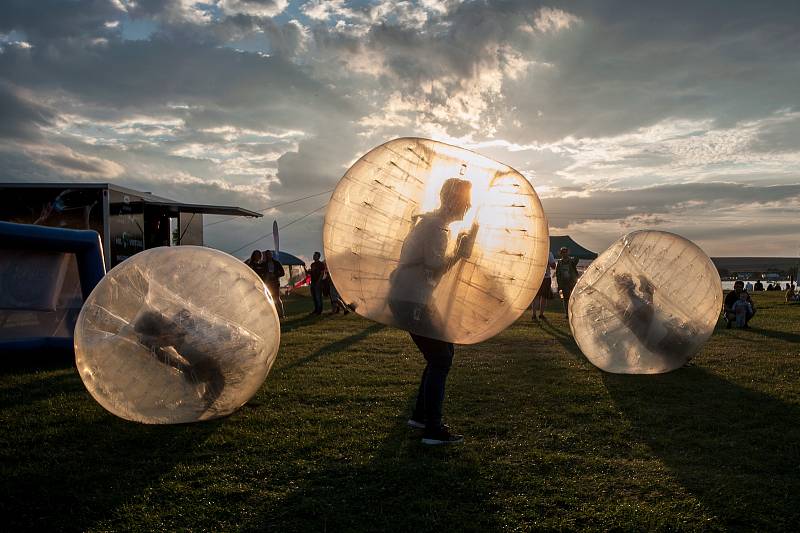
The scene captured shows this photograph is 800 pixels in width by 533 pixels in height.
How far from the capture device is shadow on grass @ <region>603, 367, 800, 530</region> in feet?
12.4

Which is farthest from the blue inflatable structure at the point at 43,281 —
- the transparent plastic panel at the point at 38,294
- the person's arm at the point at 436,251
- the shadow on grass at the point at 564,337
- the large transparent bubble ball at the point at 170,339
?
the shadow on grass at the point at 564,337

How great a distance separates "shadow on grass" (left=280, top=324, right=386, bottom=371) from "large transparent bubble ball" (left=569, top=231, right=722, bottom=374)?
407cm

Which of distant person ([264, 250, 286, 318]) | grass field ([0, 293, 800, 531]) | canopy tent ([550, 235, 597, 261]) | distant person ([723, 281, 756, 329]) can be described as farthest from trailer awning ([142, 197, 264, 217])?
canopy tent ([550, 235, 597, 261])

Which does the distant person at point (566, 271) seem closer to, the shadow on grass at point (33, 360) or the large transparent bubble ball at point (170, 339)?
the large transparent bubble ball at point (170, 339)

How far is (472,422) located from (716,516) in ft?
7.86

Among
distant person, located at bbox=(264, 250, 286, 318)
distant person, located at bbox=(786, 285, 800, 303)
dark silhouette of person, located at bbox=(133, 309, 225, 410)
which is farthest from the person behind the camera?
distant person, located at bbox=(786, 285, 800, 303)

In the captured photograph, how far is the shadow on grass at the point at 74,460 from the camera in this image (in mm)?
3641

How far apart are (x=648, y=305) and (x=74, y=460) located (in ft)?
20.4

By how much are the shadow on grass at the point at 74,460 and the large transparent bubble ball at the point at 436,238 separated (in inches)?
80.1

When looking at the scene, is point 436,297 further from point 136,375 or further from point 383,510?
point 136,375

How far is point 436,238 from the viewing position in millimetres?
4309

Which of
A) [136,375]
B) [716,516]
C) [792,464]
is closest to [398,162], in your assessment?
[136,375]

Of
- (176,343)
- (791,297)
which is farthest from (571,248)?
(176,343)

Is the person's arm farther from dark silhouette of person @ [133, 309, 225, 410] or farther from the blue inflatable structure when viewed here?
the blue inflatable structure
